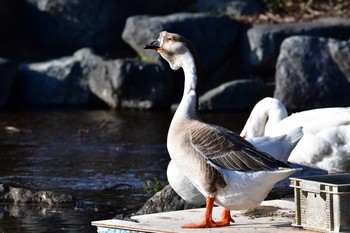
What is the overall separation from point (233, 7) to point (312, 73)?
146 inches

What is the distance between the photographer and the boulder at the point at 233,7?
2209cm

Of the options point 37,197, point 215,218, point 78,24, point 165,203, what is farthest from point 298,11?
point 215,218

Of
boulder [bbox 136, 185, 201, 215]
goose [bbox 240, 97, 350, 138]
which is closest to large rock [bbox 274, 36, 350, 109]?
goose [bbox 240, 97, 350, 138]

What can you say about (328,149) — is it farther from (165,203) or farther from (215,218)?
(215,218)

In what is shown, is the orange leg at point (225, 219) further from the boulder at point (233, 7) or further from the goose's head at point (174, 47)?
the boulder at point (233, 7)

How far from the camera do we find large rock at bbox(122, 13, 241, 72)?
2016 cm

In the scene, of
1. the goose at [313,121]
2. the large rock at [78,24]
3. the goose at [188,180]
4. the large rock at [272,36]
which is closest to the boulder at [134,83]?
the large rock at [272,36]

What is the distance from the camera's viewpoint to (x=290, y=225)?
760 cm

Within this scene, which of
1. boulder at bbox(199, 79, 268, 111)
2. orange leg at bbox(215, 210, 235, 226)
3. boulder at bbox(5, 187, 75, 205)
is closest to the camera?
orange leg at bbox(215, 210, 235, 226)

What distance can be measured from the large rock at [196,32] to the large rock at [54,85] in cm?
130

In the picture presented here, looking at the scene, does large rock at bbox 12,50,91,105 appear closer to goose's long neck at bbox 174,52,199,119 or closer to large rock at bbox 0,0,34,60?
large rock at bbox 0,0,34,60

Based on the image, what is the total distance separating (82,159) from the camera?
44.8ft

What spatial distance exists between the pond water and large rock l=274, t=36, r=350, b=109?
49.2 inches

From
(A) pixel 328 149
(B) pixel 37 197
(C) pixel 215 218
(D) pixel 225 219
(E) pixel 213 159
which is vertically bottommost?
(B) pixel 37 197
